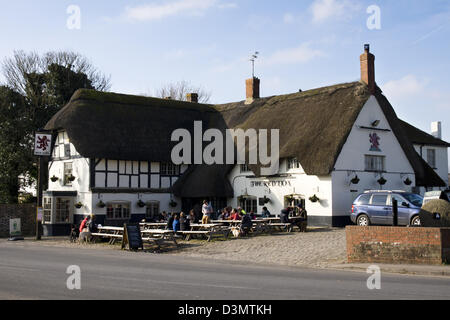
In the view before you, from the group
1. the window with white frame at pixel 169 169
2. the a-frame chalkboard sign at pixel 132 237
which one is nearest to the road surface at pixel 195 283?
the a-frame chalkboard sign at pixel 132 237

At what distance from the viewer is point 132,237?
22.8 meters

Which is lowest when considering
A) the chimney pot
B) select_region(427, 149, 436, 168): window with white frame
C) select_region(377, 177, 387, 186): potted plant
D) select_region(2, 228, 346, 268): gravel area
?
select_region(2, 228, 346, 268): gravel area

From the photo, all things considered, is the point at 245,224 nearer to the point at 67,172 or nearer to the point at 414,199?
the point at 414,199

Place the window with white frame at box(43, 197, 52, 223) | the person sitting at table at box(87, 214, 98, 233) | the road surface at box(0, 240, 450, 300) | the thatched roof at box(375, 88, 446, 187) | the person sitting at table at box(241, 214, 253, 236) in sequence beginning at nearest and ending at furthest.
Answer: the road surface at box(0, 240, 450, 300) → the person sitting at table at box(241, 214, 253, 236) → the person sitting at table at box(87, 214, 98, 233) → the thatched roof at box(375, 88, 446, 187) → the window with white frame at box(43, 197, 52, 223)

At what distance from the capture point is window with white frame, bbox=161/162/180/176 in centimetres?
3644

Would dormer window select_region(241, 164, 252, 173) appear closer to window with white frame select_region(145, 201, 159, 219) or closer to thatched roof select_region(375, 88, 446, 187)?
window with white frame select_region(145, 201, 159, 219)

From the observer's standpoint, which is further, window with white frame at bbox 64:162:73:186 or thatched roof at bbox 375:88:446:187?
window with white frame at bbox 64:162:73:186

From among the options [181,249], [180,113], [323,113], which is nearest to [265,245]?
[181,249]

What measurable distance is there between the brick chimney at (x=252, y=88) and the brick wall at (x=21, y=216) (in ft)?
58.0

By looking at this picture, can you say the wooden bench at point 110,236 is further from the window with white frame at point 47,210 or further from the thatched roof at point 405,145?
the thatched roof at point 405,145

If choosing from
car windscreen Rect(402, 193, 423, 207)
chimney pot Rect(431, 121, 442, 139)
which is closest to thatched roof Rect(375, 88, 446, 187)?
car windscreen Rect(402, 193, 423, 207)

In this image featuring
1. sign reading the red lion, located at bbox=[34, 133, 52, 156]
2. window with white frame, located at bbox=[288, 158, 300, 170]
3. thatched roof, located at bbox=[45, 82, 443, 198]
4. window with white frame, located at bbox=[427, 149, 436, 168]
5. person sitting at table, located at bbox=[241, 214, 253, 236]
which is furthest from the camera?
window with white frame, located at bbox=[427, 149, 436, 168]

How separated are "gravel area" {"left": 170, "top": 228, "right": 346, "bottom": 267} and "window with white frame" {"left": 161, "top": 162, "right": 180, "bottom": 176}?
1271 centimetres
